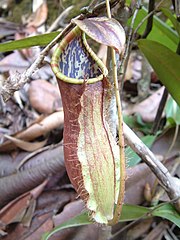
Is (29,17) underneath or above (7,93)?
underneath

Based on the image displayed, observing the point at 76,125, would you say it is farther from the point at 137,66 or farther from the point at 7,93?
the point at 137,66

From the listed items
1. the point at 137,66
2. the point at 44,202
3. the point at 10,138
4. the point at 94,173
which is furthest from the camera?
the point at 137,66

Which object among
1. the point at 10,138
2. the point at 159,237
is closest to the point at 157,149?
the point at 159,237

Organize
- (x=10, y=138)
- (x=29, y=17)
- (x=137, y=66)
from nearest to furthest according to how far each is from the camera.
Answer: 1. (x=10, y=138)
2. (x=137, y=66)
3. (x=29, y=17)

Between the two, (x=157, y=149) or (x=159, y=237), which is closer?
(x=159, y=237)

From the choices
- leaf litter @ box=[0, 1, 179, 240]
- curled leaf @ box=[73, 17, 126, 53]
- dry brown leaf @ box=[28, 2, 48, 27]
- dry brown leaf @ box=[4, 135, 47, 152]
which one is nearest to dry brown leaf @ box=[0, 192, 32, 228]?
leaf litter @ box=[0, 1, 179, 240]

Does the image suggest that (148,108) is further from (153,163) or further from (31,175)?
(153,163)

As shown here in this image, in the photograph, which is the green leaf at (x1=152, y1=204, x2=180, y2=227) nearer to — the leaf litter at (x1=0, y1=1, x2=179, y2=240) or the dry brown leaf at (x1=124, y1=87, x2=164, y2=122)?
the leaf litter at (x1=0, y1=1, x2=179, y2=240)
